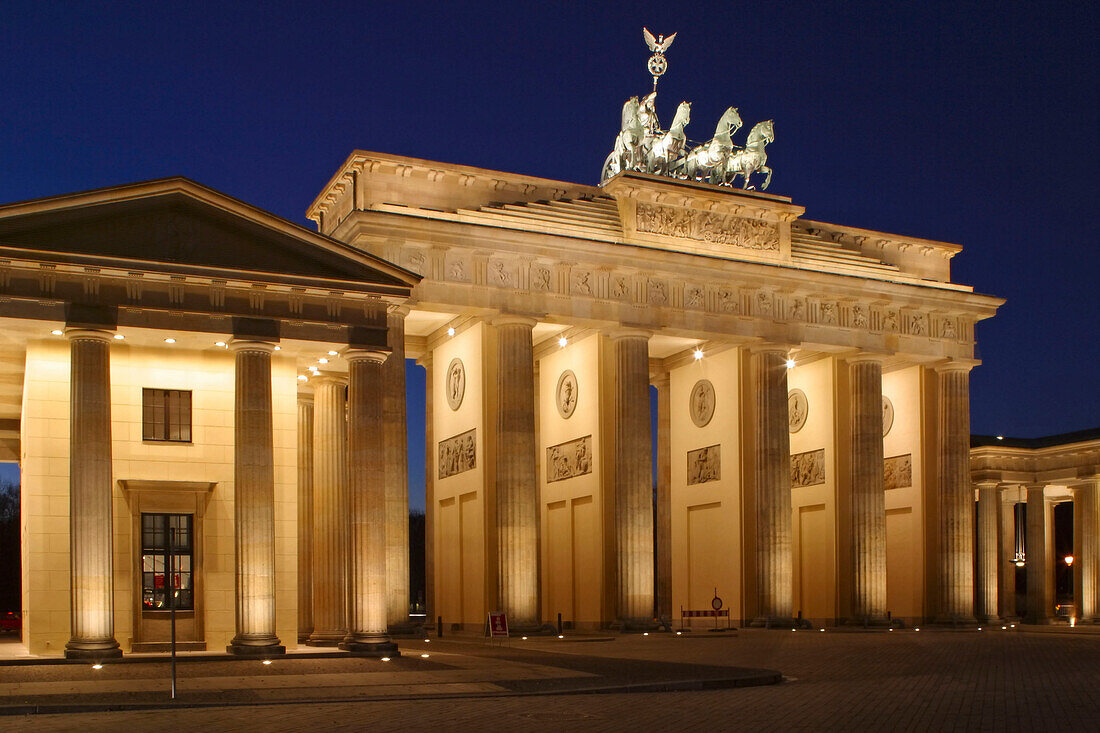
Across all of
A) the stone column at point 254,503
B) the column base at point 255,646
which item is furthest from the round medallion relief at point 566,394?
the column base at point 255,646

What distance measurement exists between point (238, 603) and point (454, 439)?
20.9 metres

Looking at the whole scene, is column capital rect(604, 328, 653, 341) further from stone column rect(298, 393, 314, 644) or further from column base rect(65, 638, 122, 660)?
column base rect(65, 638, 122, 660)

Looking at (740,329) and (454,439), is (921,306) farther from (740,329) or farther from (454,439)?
(454,439)

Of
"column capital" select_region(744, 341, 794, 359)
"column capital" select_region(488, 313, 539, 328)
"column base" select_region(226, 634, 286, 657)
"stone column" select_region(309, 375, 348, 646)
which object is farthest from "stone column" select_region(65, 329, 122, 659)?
"column capital" select_region(744, 341, 794, 359)

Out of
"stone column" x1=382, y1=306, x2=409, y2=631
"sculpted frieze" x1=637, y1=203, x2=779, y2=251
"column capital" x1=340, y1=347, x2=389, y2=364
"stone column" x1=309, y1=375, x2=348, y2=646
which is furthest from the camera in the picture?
"sculpted frieze" x1=637, y1=203, x2=779, y2=251

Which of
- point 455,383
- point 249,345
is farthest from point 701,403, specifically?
point 249,345

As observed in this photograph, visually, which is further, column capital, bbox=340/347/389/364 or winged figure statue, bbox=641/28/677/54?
winged figure statue, bbox=641/28/677/54

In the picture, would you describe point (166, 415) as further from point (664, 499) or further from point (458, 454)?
point (664, 499)

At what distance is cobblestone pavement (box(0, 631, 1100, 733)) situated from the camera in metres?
19.2

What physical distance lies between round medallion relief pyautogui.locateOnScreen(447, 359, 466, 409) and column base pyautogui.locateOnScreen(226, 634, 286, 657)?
20.4 meters

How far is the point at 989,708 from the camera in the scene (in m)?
21.8

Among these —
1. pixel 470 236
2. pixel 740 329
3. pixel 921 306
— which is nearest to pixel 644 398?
pixel 740 329

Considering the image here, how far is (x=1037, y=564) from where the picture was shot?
72688 mm

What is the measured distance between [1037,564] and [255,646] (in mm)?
53351
